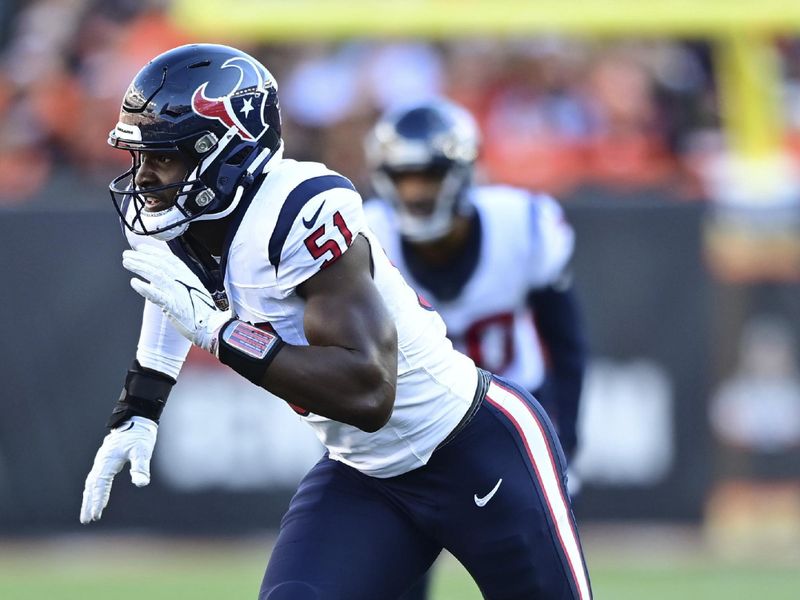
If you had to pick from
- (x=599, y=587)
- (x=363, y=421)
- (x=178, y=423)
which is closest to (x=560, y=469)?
(x=363, y=421)

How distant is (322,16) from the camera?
775 cm

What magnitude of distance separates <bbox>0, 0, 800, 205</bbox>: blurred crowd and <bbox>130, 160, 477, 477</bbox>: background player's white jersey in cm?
454

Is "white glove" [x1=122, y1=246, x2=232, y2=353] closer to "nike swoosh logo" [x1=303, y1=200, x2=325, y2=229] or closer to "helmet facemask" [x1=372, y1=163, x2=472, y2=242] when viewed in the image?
"nike swoosh logo" [x1=303, y1=200, x2=325, y2=229]

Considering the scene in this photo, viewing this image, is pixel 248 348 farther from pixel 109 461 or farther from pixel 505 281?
pixel 505 281

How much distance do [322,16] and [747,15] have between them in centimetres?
225

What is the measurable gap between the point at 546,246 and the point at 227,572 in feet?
9.07

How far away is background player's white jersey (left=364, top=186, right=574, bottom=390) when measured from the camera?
15.3ft

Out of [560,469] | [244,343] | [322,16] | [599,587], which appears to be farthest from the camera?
[322,16]

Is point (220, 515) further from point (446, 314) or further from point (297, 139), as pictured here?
point (446, 314)

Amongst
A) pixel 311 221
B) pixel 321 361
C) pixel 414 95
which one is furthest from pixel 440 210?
pixel 414 95

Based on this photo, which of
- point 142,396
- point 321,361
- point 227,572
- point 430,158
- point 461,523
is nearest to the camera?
point 321,361

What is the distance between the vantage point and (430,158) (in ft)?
15.6

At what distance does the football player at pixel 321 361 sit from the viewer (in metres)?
3.04

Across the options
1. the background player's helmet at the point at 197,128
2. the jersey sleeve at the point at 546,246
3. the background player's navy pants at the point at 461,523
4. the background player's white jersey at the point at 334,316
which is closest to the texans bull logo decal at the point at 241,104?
the background player's helmet at the point at 197,128
